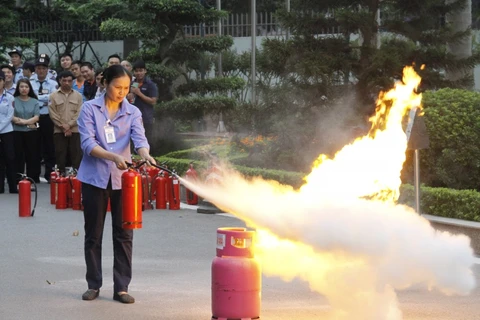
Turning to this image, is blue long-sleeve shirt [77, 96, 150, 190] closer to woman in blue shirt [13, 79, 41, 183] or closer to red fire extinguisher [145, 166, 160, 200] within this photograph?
red fire extinguisher [145, 166, 160, 200]

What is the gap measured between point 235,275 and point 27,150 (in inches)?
478

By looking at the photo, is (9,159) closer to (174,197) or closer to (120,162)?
(174,197)

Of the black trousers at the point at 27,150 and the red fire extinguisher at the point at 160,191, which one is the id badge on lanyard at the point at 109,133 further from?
the black trousers at the point at 27,150

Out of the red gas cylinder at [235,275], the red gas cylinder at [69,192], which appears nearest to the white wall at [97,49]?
the red gas cylinder at [69,192]

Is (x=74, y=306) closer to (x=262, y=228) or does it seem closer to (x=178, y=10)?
(x=262, y=228)

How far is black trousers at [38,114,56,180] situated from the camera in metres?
19.7

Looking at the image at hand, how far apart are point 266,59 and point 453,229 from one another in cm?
710

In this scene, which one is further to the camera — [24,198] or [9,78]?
[9,78]

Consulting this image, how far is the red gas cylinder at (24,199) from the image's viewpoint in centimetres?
1489

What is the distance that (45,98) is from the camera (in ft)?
64.2

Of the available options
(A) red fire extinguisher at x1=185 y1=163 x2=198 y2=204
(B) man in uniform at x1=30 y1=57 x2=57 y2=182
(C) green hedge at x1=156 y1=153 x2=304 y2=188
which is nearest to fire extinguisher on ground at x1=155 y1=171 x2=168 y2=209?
(A) red fire extinguisher at x1=185 y1=163 x2=198 y2=204

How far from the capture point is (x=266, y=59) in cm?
1827

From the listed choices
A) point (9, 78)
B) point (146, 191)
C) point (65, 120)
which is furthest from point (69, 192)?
point (9, 78)

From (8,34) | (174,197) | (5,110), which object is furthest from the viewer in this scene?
(8,34)
